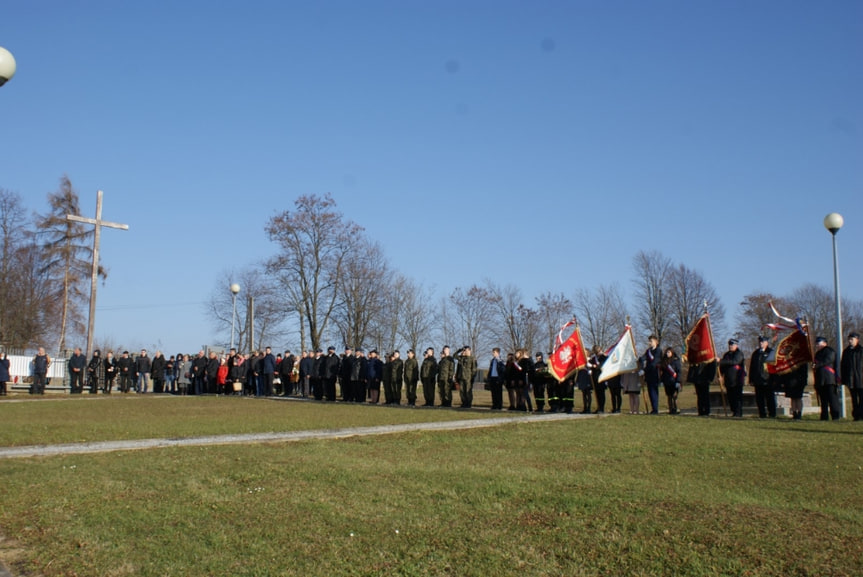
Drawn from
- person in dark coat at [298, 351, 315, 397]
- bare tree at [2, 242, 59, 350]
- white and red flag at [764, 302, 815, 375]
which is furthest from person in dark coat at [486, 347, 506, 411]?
bare tree at [2, 242, 59, 350]

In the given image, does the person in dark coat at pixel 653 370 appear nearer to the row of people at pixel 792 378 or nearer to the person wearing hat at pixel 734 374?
the row of people at pixel 792 378

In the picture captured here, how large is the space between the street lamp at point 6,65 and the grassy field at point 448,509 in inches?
165

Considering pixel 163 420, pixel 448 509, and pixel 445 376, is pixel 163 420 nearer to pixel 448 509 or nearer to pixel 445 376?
pixel 445 376

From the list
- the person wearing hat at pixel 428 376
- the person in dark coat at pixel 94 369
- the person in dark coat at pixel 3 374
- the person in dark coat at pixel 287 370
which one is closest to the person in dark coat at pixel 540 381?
the person wearing hat at pixel 428 376

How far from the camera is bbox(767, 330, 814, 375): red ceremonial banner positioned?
17.8 metres

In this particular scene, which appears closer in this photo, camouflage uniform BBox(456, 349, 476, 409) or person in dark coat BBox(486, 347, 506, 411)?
person in dark coat BBox(486, 347, 506, 411)

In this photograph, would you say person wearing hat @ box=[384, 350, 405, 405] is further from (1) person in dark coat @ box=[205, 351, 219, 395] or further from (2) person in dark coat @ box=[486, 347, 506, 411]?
(1) person in dark coat @ box=[205, 351, 219, 395]

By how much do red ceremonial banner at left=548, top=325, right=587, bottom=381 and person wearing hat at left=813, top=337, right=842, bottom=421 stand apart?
565 cm

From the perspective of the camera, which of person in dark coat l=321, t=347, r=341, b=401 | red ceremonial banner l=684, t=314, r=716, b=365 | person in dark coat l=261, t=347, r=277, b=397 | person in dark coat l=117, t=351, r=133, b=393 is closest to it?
red ceremonial banner l=684, t=314, r=716, b=365

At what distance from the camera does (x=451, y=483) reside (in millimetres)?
8539

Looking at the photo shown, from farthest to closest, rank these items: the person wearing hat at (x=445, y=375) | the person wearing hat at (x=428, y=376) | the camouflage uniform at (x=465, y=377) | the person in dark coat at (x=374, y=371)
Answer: the person in dark coat at (x=374, y=371) < the person wearing hat at (x=428, y=376) < the person wearing hat at (x=445, y=375) < the camouflage uniform at (x=465, y=377)

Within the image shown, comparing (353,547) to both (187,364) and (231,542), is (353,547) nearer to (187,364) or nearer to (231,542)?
(231,542)

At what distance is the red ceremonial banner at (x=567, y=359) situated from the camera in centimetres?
2044

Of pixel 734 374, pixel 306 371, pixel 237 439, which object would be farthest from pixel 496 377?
pixel 237 439
